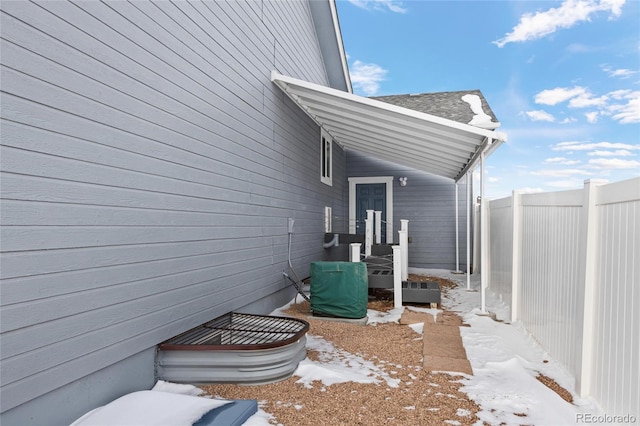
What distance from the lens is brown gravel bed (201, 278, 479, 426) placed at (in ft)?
8.39

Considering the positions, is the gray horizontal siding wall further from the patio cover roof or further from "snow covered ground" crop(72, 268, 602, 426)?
"snow covered ground" crop(72, 268, 602, 426)

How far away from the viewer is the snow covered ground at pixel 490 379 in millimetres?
2523

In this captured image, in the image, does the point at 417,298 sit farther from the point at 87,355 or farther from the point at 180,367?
the point at 87,355

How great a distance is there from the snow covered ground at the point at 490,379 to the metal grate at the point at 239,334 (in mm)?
319

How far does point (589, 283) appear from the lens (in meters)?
2.68

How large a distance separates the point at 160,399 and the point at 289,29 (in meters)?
6.13

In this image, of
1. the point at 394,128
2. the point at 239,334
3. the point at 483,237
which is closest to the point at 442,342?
the point at 239,334

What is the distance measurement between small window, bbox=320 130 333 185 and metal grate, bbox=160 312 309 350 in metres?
4.93

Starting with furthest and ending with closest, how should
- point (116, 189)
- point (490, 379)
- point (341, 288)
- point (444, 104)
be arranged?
point (444, 104) < point (341, 288) < point (490, 379) < point (116, 189)

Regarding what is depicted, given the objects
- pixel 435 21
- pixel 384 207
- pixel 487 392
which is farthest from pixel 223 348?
pixel 435 21

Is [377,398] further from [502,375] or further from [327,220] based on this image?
[327,220]

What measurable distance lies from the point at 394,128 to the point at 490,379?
4.19 m

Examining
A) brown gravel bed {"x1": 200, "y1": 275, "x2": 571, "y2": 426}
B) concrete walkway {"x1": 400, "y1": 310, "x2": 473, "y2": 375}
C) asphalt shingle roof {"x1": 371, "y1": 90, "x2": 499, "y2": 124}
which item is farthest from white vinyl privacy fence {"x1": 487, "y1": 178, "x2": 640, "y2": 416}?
asphalt shingle roof {"x1": 371, "y1": 90, "x2": 499, "y2": 124}

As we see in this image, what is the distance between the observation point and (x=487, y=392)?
300cm
